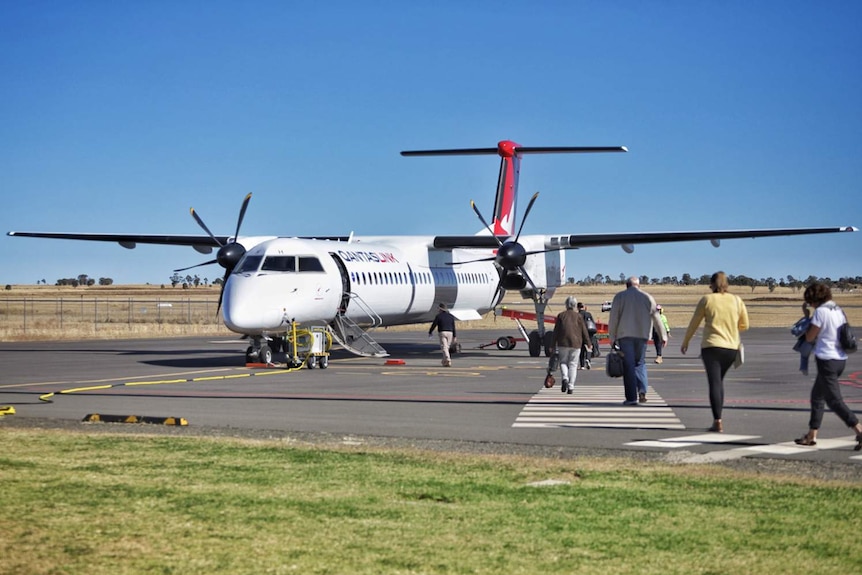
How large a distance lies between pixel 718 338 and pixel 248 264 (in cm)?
1571

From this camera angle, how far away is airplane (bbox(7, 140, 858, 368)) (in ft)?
87.5

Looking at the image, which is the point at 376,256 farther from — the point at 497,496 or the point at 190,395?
the point at 497,496

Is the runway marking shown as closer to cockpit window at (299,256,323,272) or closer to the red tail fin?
cockpit window at (299,256,323,272)

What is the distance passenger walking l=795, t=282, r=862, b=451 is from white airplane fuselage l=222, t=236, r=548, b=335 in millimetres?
15669

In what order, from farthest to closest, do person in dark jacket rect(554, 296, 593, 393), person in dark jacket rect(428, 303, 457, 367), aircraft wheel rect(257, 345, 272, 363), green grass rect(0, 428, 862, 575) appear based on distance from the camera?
1. person in dark jacket rect(428, 303, 457, 367)
2. aircraft wheel rect(257, 345, 272, 363)
3. person in dark jacket rect(554, 296, 593, 393)
4. green grass rect(0, 428, 862, 575)

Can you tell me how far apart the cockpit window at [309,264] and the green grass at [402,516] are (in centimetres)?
1634

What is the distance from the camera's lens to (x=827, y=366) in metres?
11.9

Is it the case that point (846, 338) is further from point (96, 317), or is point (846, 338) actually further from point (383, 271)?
point (96, 317)

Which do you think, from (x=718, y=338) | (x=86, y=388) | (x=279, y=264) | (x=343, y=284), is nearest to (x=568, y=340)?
(x=718, y=338)

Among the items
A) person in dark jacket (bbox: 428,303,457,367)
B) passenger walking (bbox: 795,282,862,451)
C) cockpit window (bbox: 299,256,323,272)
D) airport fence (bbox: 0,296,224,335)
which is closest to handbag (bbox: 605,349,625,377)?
passenger walking (bbox: 795,282,862,451)

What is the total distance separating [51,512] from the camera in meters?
8.18

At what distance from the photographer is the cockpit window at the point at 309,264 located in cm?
2770

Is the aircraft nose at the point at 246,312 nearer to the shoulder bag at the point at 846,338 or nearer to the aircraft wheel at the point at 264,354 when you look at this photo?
the aircraft wheel at the point at 264,354

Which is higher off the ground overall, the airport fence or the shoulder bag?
the shoulder bag
